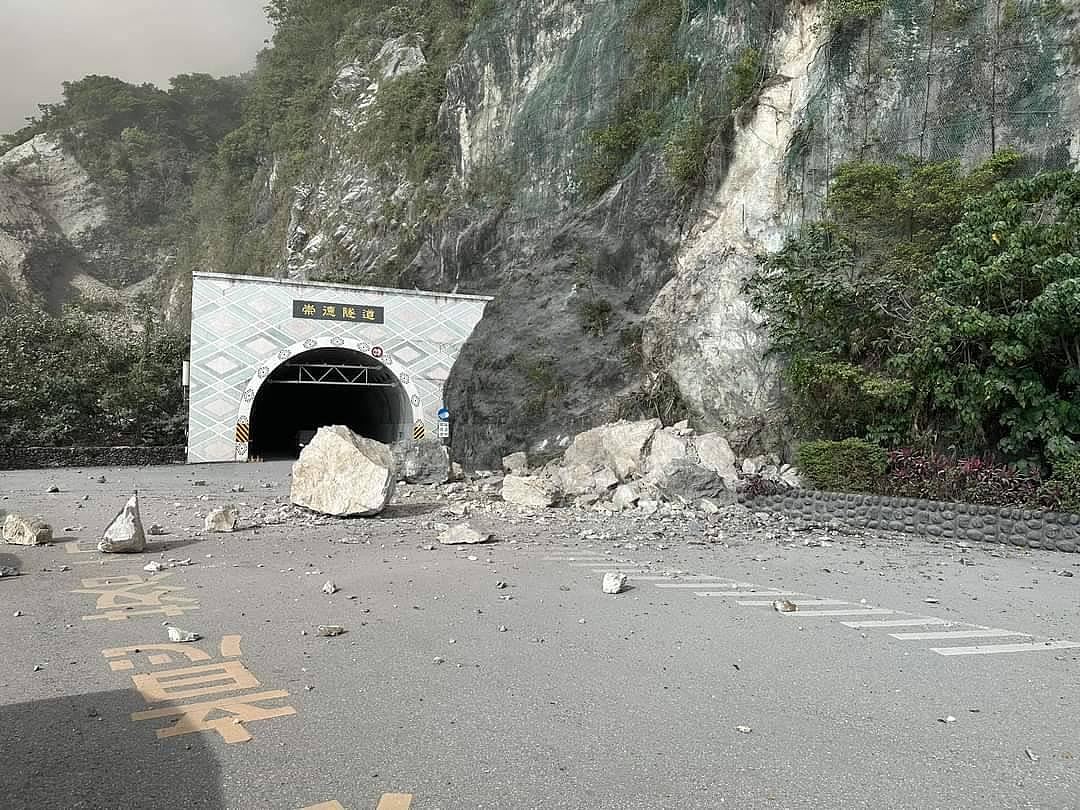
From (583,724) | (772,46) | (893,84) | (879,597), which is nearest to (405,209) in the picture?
(772,46)

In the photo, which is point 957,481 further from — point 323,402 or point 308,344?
point 323,402

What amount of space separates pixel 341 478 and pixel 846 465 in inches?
332

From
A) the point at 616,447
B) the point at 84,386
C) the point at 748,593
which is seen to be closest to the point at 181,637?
the point at 748,593

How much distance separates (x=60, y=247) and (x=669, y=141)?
52.1 metres

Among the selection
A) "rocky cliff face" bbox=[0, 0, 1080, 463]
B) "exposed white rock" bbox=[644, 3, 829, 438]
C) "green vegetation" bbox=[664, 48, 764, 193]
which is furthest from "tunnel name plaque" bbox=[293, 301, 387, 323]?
"green vegetation" bbox=[664, 48, 764, 193]

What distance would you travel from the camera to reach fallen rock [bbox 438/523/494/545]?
10.4 m

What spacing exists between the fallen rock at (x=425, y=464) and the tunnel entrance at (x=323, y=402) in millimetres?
9891

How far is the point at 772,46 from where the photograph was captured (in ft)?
68.4

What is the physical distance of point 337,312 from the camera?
2641cm

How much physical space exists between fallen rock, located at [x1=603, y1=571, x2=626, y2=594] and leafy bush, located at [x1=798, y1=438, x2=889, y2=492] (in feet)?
23.6

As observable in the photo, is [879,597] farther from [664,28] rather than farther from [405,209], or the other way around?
[405,209]

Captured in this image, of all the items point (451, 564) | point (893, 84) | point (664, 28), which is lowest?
point (451, 564)

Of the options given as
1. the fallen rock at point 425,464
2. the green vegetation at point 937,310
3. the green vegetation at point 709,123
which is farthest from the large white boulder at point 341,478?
the green vegetation at point 709,123

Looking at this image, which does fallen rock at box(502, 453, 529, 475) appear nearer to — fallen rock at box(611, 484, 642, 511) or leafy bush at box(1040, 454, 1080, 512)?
fallen rock at box(611, 484, 642, 511)
